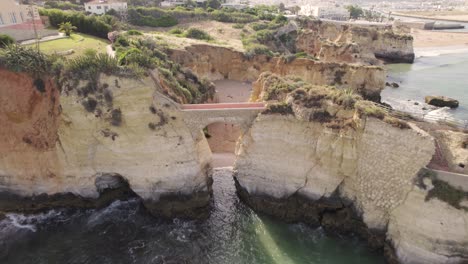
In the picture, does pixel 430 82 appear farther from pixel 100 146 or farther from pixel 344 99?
pixel 100 146

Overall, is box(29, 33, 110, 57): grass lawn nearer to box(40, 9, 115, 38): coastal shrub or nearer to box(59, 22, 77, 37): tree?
box(59, 22, 77, 37): tree

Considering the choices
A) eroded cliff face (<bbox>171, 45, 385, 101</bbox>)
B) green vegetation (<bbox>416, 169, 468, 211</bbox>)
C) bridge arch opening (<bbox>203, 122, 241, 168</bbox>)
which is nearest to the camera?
green vegetation (<bbox>416, 169, 468, 211</bbox>)

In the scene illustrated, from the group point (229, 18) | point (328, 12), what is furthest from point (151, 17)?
point (328, 12)

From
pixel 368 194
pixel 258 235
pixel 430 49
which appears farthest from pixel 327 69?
pixel 430 49

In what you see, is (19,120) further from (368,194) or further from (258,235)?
(368,194)

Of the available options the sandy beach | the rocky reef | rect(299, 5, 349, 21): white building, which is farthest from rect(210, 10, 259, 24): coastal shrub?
rect(299, 5, 349, 21): white building

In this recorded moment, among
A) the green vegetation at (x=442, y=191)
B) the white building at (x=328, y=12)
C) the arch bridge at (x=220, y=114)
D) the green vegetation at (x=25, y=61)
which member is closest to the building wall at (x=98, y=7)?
the green vegetation at (x=25, y=61)
